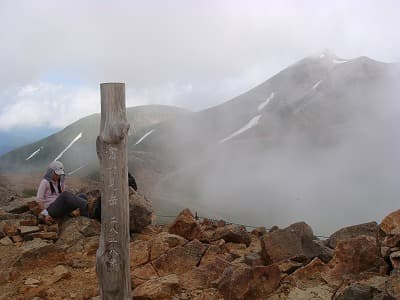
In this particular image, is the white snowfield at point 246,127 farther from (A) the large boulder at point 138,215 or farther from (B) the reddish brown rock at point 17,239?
(B) the reddish brown rock at point 17,239

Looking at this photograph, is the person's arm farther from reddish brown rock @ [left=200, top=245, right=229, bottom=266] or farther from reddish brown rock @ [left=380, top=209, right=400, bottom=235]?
reddish brown rock @ [left=380, top=209, right=400, bottom=235]

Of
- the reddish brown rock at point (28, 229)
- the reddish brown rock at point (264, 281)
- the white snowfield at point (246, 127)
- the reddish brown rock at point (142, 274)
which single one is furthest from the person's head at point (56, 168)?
the white snowfield at point (246, 127)

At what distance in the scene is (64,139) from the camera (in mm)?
Result: 155875

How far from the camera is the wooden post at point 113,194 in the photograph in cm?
609

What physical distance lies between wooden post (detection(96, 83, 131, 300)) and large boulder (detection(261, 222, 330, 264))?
3.45 meters

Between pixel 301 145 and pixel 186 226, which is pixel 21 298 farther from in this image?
pixel 301 145

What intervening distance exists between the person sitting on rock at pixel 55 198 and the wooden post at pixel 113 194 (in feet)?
15.2

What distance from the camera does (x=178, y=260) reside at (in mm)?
8656

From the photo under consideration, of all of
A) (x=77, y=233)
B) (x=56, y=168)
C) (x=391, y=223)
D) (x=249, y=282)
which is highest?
(x=56, y=168)

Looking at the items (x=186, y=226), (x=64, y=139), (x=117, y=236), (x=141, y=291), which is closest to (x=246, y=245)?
(x=186, y=226)

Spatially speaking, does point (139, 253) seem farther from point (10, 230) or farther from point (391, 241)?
point (391, 241)

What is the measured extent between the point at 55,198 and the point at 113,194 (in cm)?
553

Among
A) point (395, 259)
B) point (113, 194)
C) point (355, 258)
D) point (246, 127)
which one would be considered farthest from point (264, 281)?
point (246, 127)

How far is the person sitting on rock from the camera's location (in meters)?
10.4
